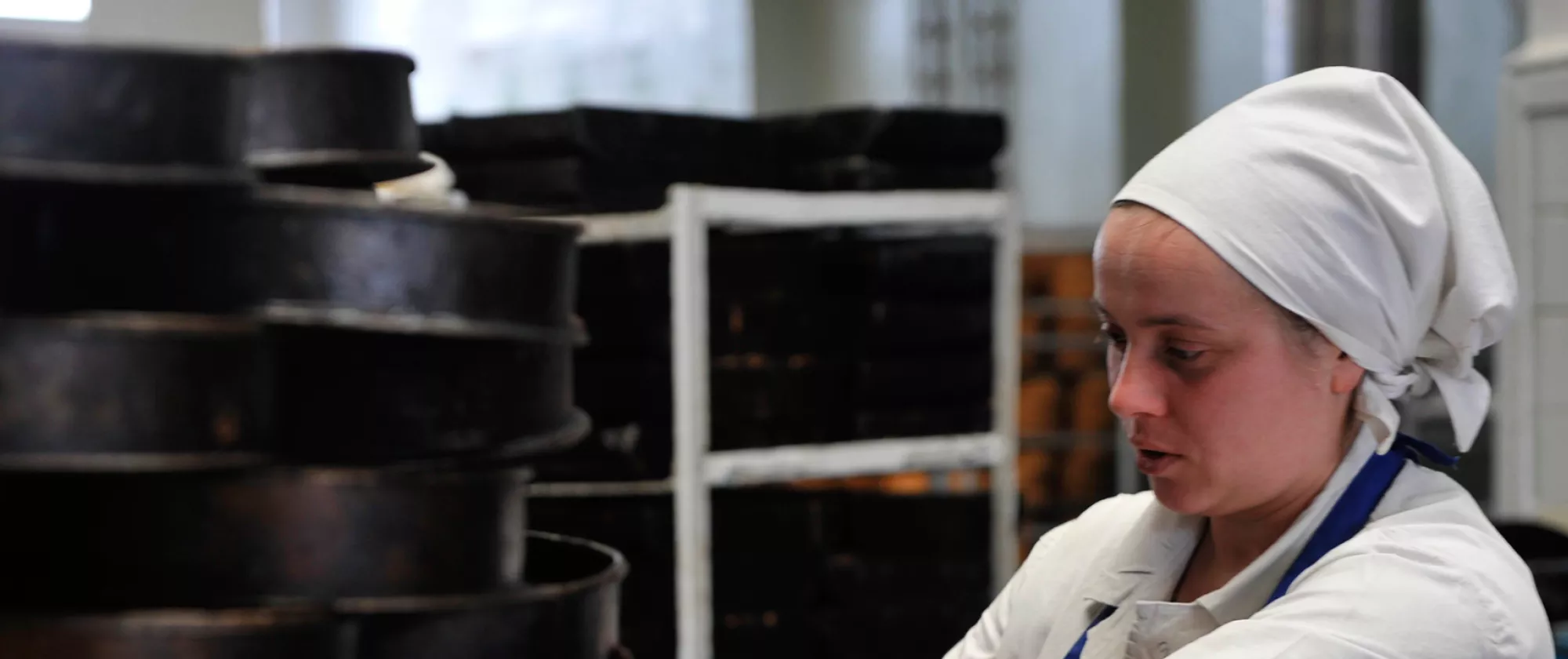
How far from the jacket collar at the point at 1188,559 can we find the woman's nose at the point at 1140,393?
0.14 meters

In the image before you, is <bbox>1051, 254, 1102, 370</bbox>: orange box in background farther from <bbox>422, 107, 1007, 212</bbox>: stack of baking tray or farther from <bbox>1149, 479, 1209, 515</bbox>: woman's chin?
<bbox>1149, 479, 1209, 515</bbox>: woman's chin

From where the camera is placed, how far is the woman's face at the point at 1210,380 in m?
1.09

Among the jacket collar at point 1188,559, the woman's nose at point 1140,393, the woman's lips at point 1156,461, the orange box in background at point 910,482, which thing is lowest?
the orange box in background at point 910,482

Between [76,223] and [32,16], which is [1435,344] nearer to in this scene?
[76,223]

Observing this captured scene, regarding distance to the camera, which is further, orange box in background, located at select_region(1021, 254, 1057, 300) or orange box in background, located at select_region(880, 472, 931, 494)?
orange box in background, located at select_region(1021, 254, 1057, 300)

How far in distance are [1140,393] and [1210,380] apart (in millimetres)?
51

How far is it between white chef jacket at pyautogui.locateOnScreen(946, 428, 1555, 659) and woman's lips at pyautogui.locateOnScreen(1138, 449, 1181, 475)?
10 centimetres

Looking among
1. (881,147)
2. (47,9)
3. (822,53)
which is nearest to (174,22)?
(47,9)

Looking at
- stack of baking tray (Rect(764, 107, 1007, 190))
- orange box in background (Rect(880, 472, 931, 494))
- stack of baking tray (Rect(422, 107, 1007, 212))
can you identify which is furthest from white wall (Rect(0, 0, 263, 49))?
orange box in background (Rect(880, 472, 931, 494))

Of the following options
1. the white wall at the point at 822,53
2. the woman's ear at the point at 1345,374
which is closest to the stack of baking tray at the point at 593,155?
the woman's ear at the point at 1345,374

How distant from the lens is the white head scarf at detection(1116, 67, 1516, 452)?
107cm

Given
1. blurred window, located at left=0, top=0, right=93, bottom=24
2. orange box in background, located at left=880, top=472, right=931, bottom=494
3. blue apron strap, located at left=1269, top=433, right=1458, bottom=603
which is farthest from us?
orange box in background, located at left=880, top=472, right=931, bottom=494

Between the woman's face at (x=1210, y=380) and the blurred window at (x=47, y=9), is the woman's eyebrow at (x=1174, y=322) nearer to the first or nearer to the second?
the woman's face at (x=1210, y=380)

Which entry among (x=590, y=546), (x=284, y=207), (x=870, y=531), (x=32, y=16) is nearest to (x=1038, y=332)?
(x=870, y=531)
